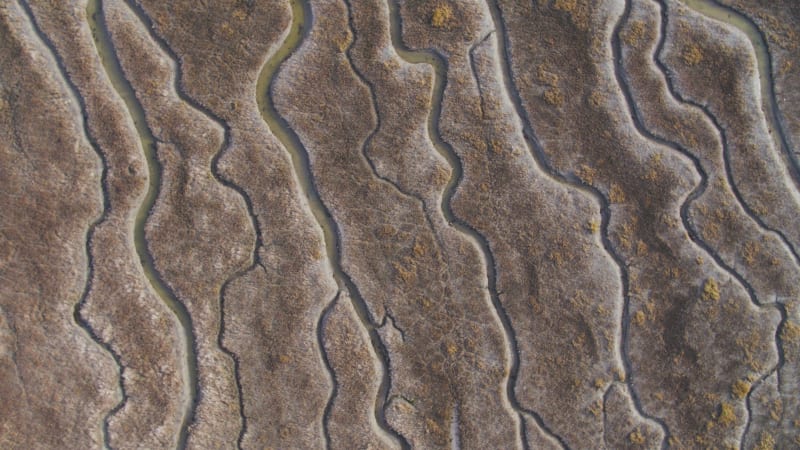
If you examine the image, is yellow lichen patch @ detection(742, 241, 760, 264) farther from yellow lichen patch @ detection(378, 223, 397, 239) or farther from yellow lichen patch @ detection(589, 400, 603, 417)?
yellow lichen patch @ detection(378, 223, 397, 239)

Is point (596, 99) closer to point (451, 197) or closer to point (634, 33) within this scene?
point (634, 33)

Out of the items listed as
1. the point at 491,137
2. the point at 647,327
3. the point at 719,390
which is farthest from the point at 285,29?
the point at 719,390

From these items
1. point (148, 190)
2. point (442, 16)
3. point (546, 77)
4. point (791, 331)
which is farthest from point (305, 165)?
point (791, 331)

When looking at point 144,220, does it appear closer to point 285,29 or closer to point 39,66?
point 39,66

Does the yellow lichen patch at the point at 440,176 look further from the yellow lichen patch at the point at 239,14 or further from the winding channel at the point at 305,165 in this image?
the yellow lichen patch at the point at 239,14

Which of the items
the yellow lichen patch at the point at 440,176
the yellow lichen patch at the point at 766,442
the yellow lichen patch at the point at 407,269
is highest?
the yellow lichen patch at the point at 440,176

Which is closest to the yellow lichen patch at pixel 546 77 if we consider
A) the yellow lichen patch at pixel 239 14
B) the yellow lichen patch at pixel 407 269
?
the yellow lichen patch at pixel 407 269

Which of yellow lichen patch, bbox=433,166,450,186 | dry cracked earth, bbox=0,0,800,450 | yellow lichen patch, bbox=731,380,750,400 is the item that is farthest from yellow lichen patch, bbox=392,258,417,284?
yellow lichen patch, bbox=731,380,750,400
